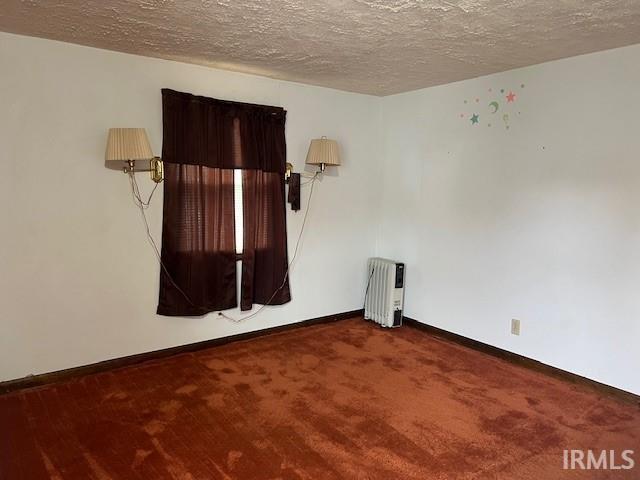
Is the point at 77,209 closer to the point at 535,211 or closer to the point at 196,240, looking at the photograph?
the point at 196,240

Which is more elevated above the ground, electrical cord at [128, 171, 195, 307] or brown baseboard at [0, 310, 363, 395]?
A: electrical cord at [128, 171, 195, 307]

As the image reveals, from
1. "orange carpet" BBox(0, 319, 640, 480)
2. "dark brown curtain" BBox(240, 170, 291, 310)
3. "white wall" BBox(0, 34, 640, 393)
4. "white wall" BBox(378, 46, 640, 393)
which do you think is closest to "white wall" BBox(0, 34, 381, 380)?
"white wall" BBox(0, 34, 640, 393)

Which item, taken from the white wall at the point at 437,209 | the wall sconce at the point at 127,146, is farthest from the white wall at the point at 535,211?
the wall sconce at the point at 127,146

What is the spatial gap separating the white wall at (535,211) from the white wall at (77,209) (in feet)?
5.27

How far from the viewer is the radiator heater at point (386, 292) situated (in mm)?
4285

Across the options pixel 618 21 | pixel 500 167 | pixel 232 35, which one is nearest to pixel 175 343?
pixel 232 35

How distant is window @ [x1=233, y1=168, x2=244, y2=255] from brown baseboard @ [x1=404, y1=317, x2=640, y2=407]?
1817 mm

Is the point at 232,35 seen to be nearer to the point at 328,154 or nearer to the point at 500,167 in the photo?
the point at 328,154

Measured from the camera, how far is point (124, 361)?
11.0 ft

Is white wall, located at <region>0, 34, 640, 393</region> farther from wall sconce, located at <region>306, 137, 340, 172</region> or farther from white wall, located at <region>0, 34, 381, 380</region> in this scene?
wall sconce, located at <region>306, 137, 340, 172</region>

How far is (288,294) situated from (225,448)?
188 cm

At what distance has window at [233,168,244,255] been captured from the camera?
369cm

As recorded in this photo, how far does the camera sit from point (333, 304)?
449cm

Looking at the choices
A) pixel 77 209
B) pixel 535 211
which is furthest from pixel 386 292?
pixel 77 209
